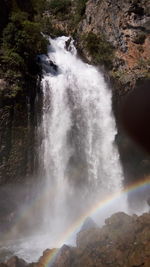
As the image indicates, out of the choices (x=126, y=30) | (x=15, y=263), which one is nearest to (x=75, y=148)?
(x=15, y=263)

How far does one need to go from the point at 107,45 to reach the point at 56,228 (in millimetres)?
17238

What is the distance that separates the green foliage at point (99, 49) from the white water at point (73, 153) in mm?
3938

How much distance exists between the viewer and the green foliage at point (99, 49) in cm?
2506

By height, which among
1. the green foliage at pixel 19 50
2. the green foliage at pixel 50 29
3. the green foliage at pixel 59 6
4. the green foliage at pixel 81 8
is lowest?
the green foliage at pixel 19 50

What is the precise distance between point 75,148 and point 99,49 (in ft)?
35.9

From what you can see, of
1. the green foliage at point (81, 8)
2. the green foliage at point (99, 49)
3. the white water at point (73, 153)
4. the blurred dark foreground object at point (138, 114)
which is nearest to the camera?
the white water at point (73, 153)

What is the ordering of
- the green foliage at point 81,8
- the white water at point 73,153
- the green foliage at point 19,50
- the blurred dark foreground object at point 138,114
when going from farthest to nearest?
the green foliage at point 81,8 → the blurred dark foreground object at point 138,114 → the white water at point 73,153 → the green foliage at point 19,50

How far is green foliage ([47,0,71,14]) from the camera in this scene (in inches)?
1368

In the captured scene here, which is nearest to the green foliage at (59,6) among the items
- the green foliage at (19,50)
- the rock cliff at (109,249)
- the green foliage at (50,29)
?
the green foliage at (50,29)

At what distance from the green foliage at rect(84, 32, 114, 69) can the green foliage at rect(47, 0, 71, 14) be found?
9037 mm

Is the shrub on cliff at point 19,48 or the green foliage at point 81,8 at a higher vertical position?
the green foliage at point 81,8

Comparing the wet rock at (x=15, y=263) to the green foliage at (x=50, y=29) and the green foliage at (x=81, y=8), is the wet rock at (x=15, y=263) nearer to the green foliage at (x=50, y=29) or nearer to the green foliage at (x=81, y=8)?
the green foliage at (x=50, y=29)

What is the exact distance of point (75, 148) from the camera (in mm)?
20062

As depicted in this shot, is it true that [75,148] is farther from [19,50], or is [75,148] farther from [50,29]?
[50,29]
